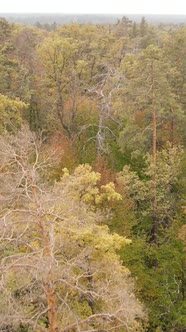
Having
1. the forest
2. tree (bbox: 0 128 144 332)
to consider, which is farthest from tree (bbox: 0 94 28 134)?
tree (bbox: 0 128 144 332)

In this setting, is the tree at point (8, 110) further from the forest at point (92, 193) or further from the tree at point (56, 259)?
the tree at point (56, 259)

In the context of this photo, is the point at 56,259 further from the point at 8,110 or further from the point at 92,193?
the point at 8,110

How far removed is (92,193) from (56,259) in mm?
2760

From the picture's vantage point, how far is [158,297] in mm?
19734

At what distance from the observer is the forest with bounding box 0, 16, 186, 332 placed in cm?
1155

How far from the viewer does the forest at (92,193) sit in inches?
455

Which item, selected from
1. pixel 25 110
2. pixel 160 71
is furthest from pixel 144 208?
pixel 25 110

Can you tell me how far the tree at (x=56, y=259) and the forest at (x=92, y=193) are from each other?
0.05m

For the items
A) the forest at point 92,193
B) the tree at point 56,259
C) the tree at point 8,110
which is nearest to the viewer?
the tree at point 56,259

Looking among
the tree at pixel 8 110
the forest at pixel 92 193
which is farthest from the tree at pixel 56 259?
the tree at pixel 8 110

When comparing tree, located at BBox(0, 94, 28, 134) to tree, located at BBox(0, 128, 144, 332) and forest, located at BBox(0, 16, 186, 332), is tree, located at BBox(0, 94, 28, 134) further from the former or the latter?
tree, located at BBox(0, 128, 144, 332)

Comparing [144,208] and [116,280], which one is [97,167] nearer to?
[144,208]

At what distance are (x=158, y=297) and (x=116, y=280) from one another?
716cm

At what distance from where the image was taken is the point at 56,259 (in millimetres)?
12617
